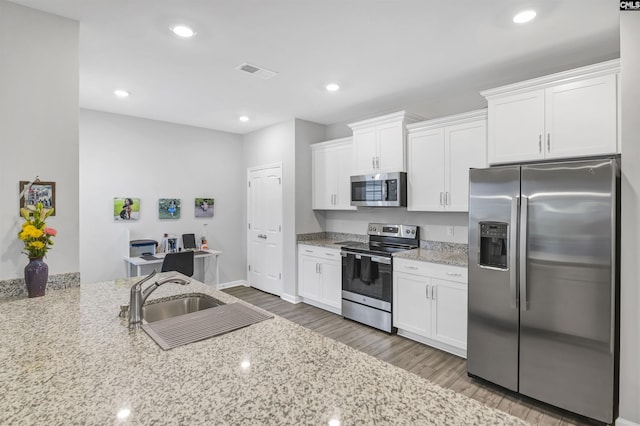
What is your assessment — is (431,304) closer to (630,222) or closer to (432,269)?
(432,269)

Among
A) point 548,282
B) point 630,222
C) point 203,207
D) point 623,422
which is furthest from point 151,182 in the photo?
point 623,422

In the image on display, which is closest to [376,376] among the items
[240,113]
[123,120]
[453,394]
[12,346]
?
[453,394]

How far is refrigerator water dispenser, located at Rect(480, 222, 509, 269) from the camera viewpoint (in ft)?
8.11

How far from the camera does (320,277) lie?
14.5ft

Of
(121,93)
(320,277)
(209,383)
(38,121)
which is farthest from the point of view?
(320,277)

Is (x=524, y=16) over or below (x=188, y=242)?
over

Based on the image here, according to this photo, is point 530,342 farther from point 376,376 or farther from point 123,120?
point 123,120

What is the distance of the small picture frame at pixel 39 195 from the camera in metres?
2.01

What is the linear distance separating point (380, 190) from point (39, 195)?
10.2 feet

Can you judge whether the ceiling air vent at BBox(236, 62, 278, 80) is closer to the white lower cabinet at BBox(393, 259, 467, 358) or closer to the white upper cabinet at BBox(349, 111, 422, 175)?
the white upper cabinet at BBox(349, 111, 422, 175)

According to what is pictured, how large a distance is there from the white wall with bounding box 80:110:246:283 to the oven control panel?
102 inches

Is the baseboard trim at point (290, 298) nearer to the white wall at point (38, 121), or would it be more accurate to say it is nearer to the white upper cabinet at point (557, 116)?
the white wall at point (38, 121)

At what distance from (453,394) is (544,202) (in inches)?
72.3

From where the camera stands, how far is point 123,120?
4488 mm
